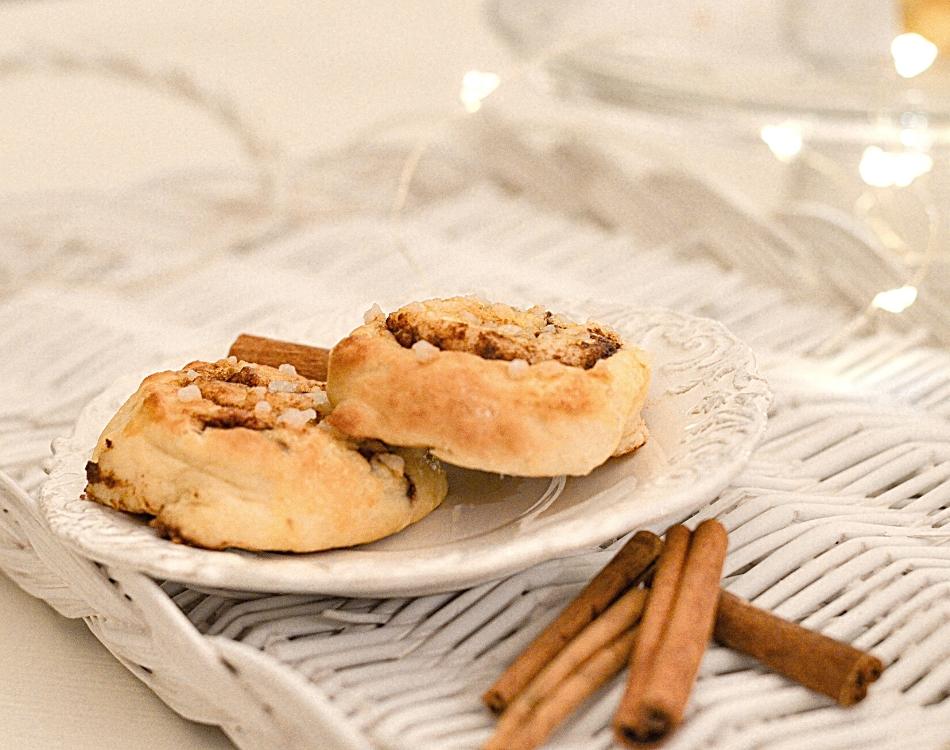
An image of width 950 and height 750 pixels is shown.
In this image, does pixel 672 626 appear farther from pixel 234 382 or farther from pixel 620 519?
pixel 234 382

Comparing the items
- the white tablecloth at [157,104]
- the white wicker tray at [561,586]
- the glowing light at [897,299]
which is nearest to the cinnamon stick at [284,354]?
the white wicker tray at [561,586]

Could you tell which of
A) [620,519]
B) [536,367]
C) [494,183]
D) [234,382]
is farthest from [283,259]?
[620,519]

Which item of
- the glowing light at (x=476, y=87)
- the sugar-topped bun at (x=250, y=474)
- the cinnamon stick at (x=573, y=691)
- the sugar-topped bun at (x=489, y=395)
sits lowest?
the cinnamon stick at (x=573, y=691)

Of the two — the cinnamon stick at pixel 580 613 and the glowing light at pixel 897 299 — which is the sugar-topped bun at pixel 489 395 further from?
the glowing light at pixel 897 299

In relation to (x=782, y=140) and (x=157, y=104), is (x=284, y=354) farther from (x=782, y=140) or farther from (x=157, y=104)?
(x=157, y=104)

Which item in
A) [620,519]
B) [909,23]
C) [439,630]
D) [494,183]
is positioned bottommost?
[439,630]

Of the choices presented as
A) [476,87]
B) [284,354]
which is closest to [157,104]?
[476,87]
